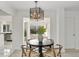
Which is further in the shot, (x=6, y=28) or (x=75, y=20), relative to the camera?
(x=6, y=28)

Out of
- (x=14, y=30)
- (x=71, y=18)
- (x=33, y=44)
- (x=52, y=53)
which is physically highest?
(x=71, y=18)

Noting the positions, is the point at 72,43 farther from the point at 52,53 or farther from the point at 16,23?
the point at 16,23

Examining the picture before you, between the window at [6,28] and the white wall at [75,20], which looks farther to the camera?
the window at [6,28]

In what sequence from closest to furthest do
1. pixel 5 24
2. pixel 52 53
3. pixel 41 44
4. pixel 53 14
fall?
pixel 41 44 < pixel 52 53 < pixel 53 14 < pixel 5 24

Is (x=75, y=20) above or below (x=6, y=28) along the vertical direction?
above

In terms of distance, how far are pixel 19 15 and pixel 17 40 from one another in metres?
1.27

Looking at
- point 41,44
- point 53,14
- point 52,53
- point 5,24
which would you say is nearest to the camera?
point 41,44

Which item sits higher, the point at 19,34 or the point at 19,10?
the point at 19,10

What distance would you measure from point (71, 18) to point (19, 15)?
104 inches

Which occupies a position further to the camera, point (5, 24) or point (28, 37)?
point (5, 24)

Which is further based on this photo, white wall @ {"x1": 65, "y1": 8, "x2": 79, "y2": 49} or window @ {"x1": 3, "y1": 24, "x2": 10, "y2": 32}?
window @ {"x1": 3, "y1": 24, "x2": 10, "y2": 32}

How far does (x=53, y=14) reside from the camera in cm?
758

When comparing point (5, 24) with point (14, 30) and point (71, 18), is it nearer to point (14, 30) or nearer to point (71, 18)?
point (14, 30)

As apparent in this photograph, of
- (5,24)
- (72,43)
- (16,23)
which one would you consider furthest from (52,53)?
(5,24)
